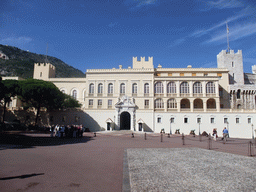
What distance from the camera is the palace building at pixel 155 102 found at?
40.2 meters

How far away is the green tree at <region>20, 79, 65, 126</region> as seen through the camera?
37.5 m

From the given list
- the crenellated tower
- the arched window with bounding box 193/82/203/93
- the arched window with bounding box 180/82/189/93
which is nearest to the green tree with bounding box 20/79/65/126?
the arched window with bounding box 180/82/189/93

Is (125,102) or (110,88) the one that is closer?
(125,102)

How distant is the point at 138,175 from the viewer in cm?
807

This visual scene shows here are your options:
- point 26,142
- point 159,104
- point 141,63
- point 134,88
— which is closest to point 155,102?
point 159,104

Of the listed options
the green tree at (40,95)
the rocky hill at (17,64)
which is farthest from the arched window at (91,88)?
the rocky hill at (17,64)

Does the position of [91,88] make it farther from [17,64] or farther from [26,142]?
[17,64]

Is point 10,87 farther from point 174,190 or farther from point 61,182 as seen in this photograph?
point 174,190

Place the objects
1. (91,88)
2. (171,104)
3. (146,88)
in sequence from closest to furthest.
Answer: (171,104) → (146,88) → (91,88)

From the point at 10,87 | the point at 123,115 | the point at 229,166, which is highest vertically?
the point at 10,87

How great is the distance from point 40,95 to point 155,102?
25375mm

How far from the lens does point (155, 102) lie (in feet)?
140

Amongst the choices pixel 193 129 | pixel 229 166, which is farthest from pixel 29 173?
pixel 193 129

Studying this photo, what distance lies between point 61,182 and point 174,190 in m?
4.13
